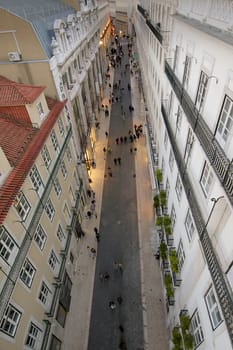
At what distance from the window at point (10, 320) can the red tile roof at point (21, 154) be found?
190 inches

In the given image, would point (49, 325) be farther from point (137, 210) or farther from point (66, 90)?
point (66, 90)

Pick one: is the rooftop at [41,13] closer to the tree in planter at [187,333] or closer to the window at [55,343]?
the tree in planter at [187,333]

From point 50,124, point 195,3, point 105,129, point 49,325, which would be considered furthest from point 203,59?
point 105,129

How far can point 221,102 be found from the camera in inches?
356

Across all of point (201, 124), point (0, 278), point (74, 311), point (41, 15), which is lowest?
point (74, 311)

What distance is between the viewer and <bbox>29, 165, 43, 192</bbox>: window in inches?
603

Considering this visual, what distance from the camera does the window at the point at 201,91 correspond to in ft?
35.7

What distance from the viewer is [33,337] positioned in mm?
13969

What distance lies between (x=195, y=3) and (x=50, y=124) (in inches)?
492

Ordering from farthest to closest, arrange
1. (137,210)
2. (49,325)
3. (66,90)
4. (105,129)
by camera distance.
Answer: (105,129), (137,210), (66,90), (49,325)

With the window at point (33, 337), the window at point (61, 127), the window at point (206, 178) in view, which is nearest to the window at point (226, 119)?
the window at point (206, 178)

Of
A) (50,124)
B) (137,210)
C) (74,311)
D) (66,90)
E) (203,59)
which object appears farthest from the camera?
(137,210)

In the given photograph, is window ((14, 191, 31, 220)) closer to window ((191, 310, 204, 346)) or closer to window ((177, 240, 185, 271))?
window ((177, 240, 185, 271))

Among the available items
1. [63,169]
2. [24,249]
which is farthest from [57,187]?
[24,249]
